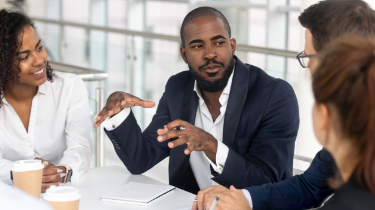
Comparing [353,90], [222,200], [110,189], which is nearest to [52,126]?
[110,189]

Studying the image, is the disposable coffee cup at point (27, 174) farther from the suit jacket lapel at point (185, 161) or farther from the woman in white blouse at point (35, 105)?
the suit jacket lapel at point (185, 161)

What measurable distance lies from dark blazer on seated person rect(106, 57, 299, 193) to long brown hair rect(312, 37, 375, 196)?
2.81 ft

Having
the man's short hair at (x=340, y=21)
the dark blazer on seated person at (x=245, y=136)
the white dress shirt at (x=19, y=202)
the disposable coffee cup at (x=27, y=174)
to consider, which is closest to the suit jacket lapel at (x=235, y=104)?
the dark blazer on seated person at (x=245, y=136)

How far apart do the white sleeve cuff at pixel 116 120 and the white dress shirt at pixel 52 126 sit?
173 millimetres

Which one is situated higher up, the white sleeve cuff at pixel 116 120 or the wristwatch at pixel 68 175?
the white sleeve cuff at pixel 116 120

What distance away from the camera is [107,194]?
148 centimetres

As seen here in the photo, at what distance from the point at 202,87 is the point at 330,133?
1.10m

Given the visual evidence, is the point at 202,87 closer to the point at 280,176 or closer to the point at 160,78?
the point at 280,176

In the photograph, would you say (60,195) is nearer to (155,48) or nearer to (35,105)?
(35,105)

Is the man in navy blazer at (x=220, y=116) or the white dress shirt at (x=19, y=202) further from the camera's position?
the man in navy blazer at (x=220, y=116)

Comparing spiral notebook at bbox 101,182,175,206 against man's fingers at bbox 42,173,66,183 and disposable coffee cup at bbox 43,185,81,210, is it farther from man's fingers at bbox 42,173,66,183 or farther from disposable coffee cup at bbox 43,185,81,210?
disposable coffee cup at bbox 43,185,81,210

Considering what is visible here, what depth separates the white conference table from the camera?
1.41 metres

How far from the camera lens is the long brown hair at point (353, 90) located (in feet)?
2.54

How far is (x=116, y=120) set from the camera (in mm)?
1838
